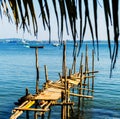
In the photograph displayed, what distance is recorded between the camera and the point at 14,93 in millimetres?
30938

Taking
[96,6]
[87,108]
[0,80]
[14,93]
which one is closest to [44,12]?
[96,6]

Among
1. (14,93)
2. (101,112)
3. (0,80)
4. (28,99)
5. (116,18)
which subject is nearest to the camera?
(116,18)

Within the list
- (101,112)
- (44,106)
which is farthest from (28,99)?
(101,112)

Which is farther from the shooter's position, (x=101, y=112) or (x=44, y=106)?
(x=101, y=112)

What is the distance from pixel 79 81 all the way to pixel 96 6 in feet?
78.3

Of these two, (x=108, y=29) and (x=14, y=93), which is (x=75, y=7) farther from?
(x=14, y=93)

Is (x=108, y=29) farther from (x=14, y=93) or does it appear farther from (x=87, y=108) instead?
(x=14, y=93)

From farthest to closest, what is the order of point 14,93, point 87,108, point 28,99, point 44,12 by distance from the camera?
point 14,93
point 87,108
point 28,99
point 44,12

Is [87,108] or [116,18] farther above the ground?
[116,18]

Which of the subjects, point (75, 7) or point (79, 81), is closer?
point (75, 7)

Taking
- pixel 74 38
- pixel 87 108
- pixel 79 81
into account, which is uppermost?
pixel 74 38

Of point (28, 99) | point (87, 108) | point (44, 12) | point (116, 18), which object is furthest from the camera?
point (87, 108)

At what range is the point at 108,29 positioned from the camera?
0.96m

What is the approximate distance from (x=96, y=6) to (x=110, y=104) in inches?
1024
